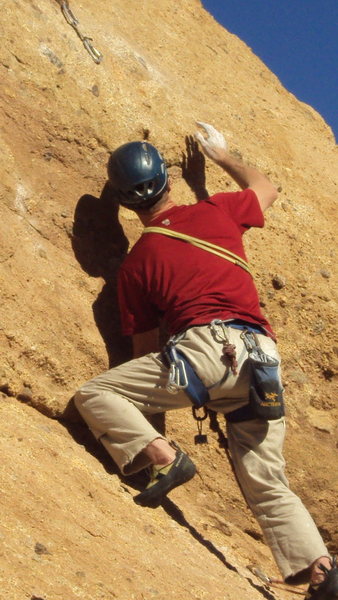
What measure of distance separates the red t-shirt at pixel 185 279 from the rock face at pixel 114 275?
37 cm

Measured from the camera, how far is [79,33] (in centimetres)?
686

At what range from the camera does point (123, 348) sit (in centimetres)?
625

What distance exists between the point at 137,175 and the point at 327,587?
2495 mm

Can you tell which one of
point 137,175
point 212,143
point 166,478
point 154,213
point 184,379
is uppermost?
point 212,143

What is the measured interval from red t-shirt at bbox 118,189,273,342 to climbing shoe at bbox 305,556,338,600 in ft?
4.64

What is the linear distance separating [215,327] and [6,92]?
204 cm

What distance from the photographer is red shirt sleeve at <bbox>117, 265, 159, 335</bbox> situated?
19.4 ft

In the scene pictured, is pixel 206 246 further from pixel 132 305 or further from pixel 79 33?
pixel 79 33

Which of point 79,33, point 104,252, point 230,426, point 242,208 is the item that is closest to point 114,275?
point 104,252

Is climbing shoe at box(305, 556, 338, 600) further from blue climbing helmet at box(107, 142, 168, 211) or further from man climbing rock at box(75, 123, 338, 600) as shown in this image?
blue climbing helmet at box(107, 142, 168, 211)

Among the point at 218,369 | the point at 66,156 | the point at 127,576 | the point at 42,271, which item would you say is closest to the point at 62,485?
the point at 127,576

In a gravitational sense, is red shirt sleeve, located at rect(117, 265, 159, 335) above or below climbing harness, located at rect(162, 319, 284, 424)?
below

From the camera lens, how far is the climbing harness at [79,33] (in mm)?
6801

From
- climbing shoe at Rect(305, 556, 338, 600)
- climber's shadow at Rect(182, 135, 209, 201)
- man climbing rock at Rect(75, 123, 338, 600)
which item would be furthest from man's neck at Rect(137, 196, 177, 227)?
climbing shoe at Rect(305, 556, 338, 600)
